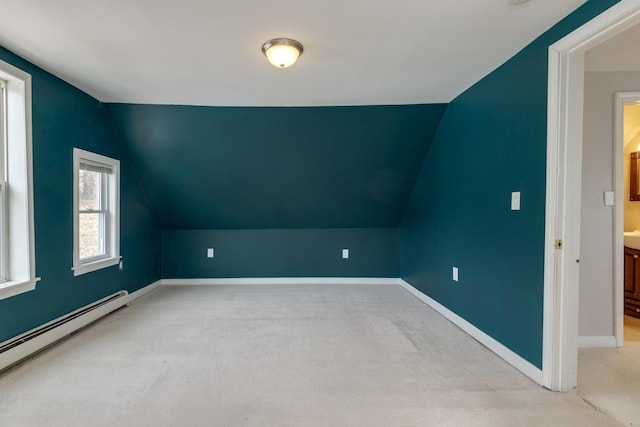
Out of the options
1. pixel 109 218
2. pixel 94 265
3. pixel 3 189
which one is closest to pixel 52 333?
pixel 94 265

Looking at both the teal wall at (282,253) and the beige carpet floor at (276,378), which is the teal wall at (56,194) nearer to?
the beige carpet floor at (276,378)

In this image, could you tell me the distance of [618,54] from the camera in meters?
2.11

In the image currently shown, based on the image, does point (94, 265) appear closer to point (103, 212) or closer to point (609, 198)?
point (103, 212)

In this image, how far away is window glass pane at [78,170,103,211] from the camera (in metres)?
2.93

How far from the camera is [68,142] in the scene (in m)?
2.59

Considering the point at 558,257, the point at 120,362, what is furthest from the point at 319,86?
the point at 120,362

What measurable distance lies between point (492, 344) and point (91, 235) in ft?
12.4

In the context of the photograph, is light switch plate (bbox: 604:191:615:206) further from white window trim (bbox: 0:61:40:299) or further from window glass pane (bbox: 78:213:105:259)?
window glass pane (bbox: 78:213:105:259)

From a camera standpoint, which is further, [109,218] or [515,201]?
[109,218]

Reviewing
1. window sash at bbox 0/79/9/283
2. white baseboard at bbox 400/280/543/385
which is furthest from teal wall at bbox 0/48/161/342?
white baseboard at bbox 400/280/543/385

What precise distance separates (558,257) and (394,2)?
5.52 feet

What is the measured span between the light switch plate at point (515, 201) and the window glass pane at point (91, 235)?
3.60 metres

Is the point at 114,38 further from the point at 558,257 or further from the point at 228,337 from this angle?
the point at 558,257

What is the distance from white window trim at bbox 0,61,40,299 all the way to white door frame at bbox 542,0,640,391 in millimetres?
3473
